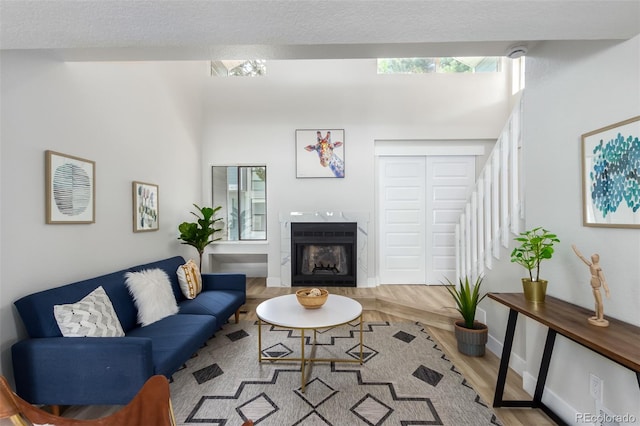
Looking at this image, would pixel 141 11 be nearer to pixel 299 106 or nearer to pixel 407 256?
pixel 299 106

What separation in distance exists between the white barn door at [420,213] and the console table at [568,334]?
95.7 inches

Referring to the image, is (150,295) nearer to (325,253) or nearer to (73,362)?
(73,362)

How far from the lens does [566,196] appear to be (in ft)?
5.84

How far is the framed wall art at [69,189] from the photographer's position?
195 cm

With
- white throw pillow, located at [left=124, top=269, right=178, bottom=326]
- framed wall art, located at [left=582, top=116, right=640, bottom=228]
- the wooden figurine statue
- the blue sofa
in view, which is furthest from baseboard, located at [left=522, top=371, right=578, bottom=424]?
white throw pillow, located at [left=124, top=269, right=178, bottom=326]

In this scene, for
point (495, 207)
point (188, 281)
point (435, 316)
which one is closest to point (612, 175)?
point (495, 207)

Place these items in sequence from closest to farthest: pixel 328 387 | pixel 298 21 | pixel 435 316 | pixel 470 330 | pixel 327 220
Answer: pixel 298 21, pixel 328 387, pixel 470 330, pixel 435 316, pixel 327 220

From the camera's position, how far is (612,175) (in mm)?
1472

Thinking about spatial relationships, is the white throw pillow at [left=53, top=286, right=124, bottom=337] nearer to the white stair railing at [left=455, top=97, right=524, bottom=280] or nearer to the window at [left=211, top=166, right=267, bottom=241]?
the window at [left=211, top=166, right=267, bottom=241]

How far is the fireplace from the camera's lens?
4.17 m

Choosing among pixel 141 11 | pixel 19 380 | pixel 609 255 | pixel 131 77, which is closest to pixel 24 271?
pixel 19 380

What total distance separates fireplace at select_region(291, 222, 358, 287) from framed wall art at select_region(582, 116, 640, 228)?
9.26ft

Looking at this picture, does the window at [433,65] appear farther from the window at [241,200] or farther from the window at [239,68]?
the window at [241,200]

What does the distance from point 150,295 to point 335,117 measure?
3475mm
